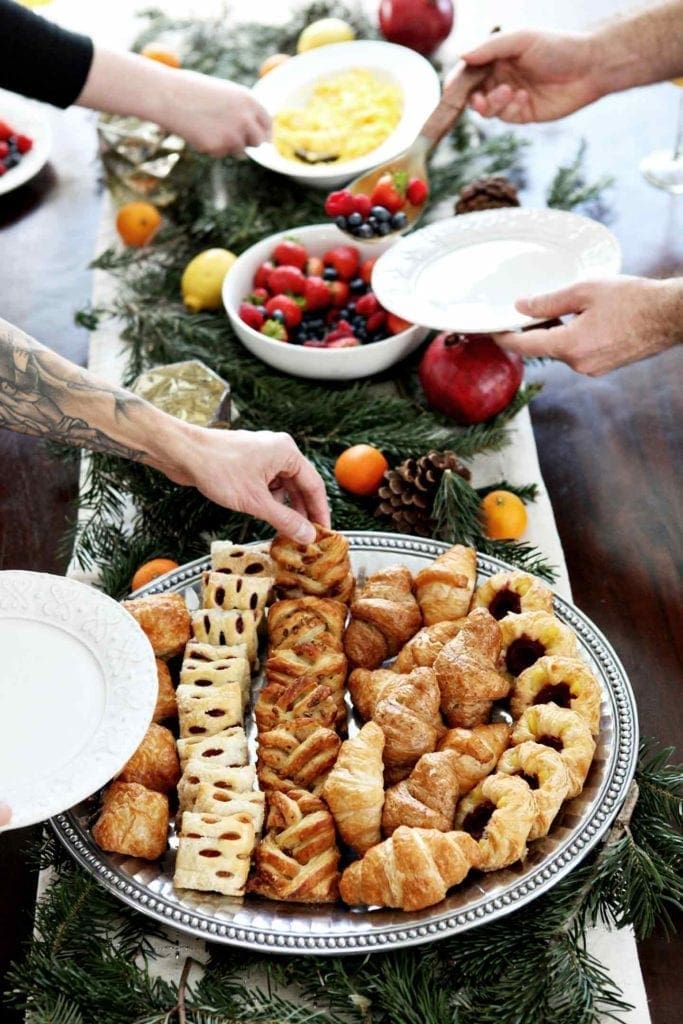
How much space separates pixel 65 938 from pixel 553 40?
2048 millimetres

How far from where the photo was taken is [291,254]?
2.34 m

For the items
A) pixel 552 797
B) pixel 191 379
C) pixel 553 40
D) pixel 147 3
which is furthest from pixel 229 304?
pixel 147 3

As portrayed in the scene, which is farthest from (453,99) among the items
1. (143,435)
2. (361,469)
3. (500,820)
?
(500,820)

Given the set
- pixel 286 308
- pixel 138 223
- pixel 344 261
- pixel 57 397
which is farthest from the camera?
pixel 138 223

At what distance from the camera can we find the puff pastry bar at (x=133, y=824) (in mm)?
1405

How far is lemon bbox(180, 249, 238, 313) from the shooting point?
7.93 ft

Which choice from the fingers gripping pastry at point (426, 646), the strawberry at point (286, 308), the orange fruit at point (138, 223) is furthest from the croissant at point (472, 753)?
the orange fruit at point (138, 223)

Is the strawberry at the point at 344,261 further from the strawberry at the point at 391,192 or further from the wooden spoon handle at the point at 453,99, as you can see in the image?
the wooden spoon handle at the point at 453,99

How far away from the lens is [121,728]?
52.1 inches

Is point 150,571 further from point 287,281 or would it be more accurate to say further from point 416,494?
point 287,281

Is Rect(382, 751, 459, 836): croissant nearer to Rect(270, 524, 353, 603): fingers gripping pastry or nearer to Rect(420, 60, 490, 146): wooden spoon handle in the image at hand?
Rect(270, 524, 353, 603): fingers gripping pastry

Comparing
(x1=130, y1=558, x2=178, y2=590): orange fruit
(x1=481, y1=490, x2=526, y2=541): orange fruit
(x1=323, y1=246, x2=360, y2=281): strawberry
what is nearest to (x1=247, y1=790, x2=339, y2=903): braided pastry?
(x1=130, y1=558, x2=178, y2=590): orange fruit

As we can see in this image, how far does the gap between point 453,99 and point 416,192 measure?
0.26 m

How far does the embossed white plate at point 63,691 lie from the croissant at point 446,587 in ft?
1.45
